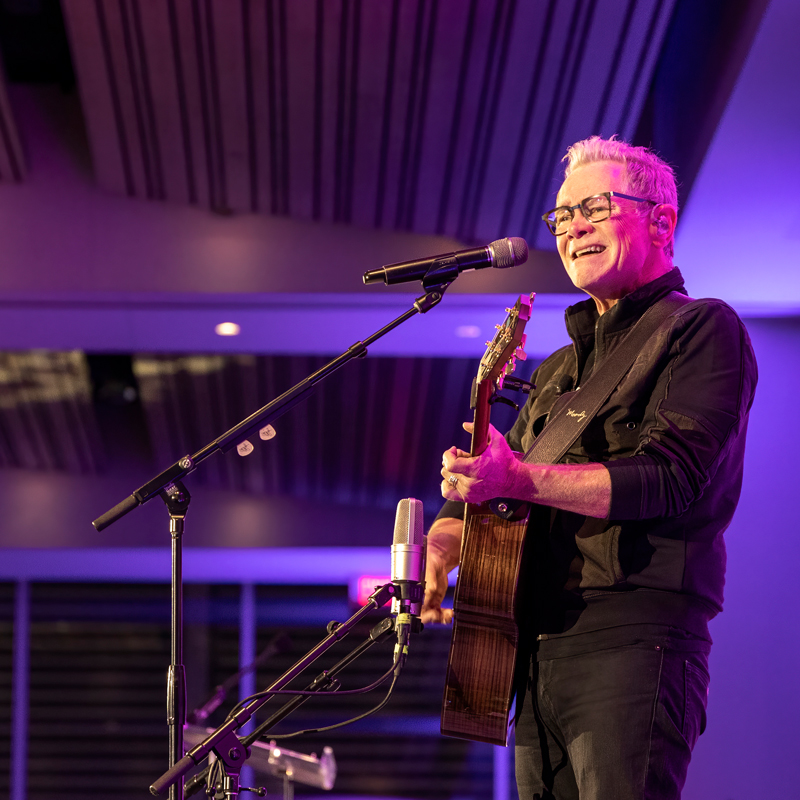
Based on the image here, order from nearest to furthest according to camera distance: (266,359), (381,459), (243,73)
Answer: (243,73), (266,359), (381,459)

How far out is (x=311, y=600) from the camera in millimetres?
9141

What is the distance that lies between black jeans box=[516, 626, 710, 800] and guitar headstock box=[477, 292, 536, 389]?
522 millimetres

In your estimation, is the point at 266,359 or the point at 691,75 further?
the point at 266,359

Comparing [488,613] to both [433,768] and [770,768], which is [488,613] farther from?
[433,768]

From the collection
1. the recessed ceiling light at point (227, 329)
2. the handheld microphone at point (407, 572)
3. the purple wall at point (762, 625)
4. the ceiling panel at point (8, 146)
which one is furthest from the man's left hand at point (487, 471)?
the ceiling panel at point (8, 146)

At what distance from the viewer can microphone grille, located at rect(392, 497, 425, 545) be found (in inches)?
68.0

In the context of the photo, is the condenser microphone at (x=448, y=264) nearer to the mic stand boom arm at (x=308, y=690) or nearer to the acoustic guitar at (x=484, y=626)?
the acoustic guitar at (x=484, y=626)

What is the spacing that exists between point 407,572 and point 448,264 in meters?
0.66


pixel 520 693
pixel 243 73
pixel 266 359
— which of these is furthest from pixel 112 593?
pixel 520 693

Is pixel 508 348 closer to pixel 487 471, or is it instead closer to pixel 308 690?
pixel 487 471

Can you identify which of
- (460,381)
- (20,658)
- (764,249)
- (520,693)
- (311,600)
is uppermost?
(764,249)

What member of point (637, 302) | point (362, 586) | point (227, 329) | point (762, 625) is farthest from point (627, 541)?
point (362, 586)

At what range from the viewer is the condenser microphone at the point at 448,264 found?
195cm

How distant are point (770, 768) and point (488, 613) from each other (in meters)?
3.06
